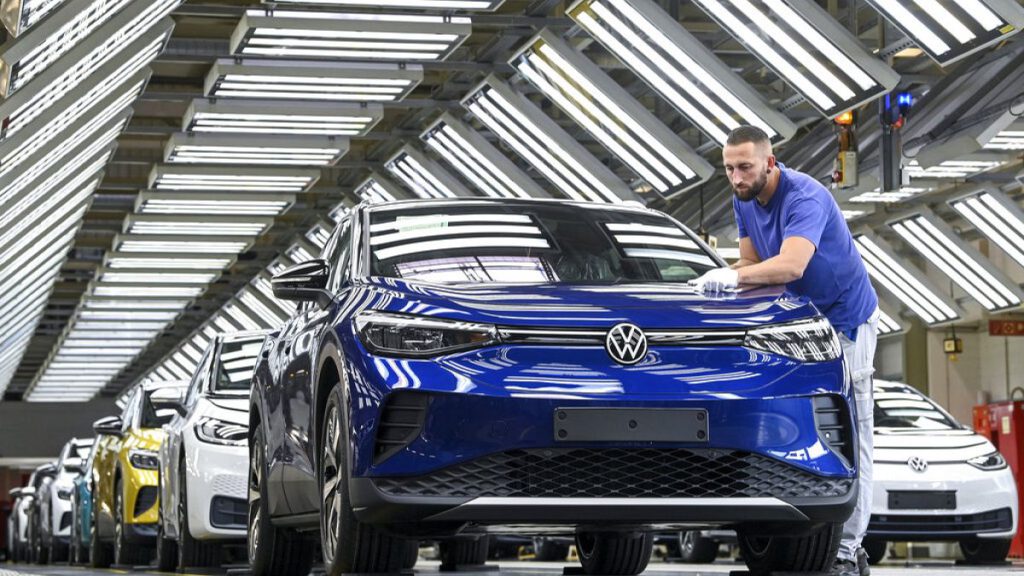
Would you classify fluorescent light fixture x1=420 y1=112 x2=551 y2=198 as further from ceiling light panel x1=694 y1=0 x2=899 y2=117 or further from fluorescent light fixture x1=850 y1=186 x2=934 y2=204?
ceiling light panel x1=694 y1=0 x2=899 y2=117

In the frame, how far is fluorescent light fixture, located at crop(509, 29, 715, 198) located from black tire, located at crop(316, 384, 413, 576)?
33.7 ft

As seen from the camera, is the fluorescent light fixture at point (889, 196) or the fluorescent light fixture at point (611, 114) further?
the fluorescent light fixture at point (889, 196)

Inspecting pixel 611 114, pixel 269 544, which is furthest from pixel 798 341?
pixel 611 114

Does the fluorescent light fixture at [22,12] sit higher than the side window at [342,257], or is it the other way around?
the fluorescent light fixture at [22,12]

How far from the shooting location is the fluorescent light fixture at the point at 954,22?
11023 mm

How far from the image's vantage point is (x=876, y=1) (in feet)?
38.3

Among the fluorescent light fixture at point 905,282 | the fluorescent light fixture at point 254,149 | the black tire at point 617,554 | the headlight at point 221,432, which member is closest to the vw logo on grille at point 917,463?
the black tire at point 617,554

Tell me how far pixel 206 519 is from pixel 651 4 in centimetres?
625

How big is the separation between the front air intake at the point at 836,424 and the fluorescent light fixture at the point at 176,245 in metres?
19.9

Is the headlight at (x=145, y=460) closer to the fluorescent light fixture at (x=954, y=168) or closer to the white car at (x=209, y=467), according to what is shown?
the white car at (x=209, y=467)

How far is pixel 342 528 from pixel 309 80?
34.7 ft

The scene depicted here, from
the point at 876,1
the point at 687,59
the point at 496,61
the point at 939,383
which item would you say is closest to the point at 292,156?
the point at 496,61

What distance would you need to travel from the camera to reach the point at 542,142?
1820 centimetres

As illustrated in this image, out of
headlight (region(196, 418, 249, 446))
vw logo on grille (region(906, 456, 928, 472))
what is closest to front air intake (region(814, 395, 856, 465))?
headlight (region(196, 418, 249, 446))
